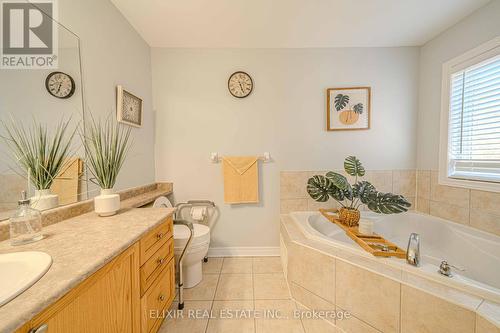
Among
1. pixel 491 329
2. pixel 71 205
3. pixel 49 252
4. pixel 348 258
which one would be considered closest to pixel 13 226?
pixel 49 252

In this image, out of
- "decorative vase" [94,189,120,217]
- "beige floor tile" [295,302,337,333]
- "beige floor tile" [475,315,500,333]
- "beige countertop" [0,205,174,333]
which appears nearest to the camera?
"beige countertop" [0,205,174,333]

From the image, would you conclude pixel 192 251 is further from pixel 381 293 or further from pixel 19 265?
pixel 381 293

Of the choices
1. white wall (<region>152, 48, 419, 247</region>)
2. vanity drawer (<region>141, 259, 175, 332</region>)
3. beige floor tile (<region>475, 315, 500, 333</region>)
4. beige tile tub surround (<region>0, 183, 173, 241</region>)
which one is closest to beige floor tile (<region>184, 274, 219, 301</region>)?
vanity drawer (<region>141, 259, 175, 332</region>)

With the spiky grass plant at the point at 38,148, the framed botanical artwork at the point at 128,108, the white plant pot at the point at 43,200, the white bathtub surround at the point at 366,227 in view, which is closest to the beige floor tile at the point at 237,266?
the white bathtub surround at the point at 366,227

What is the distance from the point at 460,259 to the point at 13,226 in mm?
2856

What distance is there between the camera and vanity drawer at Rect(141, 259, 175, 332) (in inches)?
36.7

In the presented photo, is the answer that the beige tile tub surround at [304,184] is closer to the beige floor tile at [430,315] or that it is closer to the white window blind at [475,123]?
the white window blind at [475,123]

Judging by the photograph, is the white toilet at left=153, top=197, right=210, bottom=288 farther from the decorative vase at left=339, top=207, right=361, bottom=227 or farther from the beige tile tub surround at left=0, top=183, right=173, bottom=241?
the decorative vase at left=339, top=207, right=361, bottom=227

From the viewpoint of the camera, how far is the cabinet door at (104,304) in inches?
20.5

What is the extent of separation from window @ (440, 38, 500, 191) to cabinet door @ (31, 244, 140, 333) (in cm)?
250

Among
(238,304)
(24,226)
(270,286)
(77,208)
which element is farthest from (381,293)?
(77,208)

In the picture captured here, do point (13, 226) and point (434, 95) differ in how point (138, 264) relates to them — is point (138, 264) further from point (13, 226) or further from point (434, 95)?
point (434, 95)

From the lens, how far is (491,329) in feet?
2.43

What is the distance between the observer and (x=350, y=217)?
1.63 m
